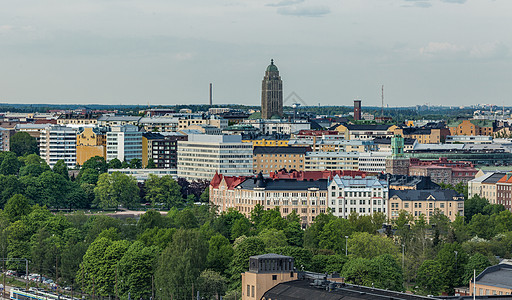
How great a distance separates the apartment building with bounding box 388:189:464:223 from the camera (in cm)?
16038

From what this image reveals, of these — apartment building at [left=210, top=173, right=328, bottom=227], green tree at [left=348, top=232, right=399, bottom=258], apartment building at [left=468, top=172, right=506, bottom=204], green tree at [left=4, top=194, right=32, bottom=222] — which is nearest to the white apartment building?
apartment building at [left=210, top=173, right=328, bottom=227]

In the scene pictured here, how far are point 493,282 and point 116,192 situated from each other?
96.0 metres

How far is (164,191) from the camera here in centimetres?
19000

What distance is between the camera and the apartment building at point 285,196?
534 ft

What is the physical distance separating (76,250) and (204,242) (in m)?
14.4

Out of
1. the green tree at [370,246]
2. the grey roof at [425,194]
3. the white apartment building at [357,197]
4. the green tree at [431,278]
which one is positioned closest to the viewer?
the green tree at [431,278]

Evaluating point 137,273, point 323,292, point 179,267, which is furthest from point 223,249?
point 323,292

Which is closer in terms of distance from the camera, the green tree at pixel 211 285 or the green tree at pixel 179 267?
the green tree at pixel 179 267

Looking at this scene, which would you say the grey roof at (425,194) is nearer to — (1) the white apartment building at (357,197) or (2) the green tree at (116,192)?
(1) the white apartment building at (357,197)

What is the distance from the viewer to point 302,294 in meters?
80.6

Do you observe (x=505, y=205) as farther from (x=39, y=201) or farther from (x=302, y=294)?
(x=302, y=294)

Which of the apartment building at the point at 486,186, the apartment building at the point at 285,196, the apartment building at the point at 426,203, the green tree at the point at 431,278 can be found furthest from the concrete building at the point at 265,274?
the apartment building at the point at 486,186

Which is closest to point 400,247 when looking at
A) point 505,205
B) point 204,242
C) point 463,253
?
point 463,253

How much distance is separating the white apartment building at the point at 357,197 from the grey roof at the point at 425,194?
1.69 m
